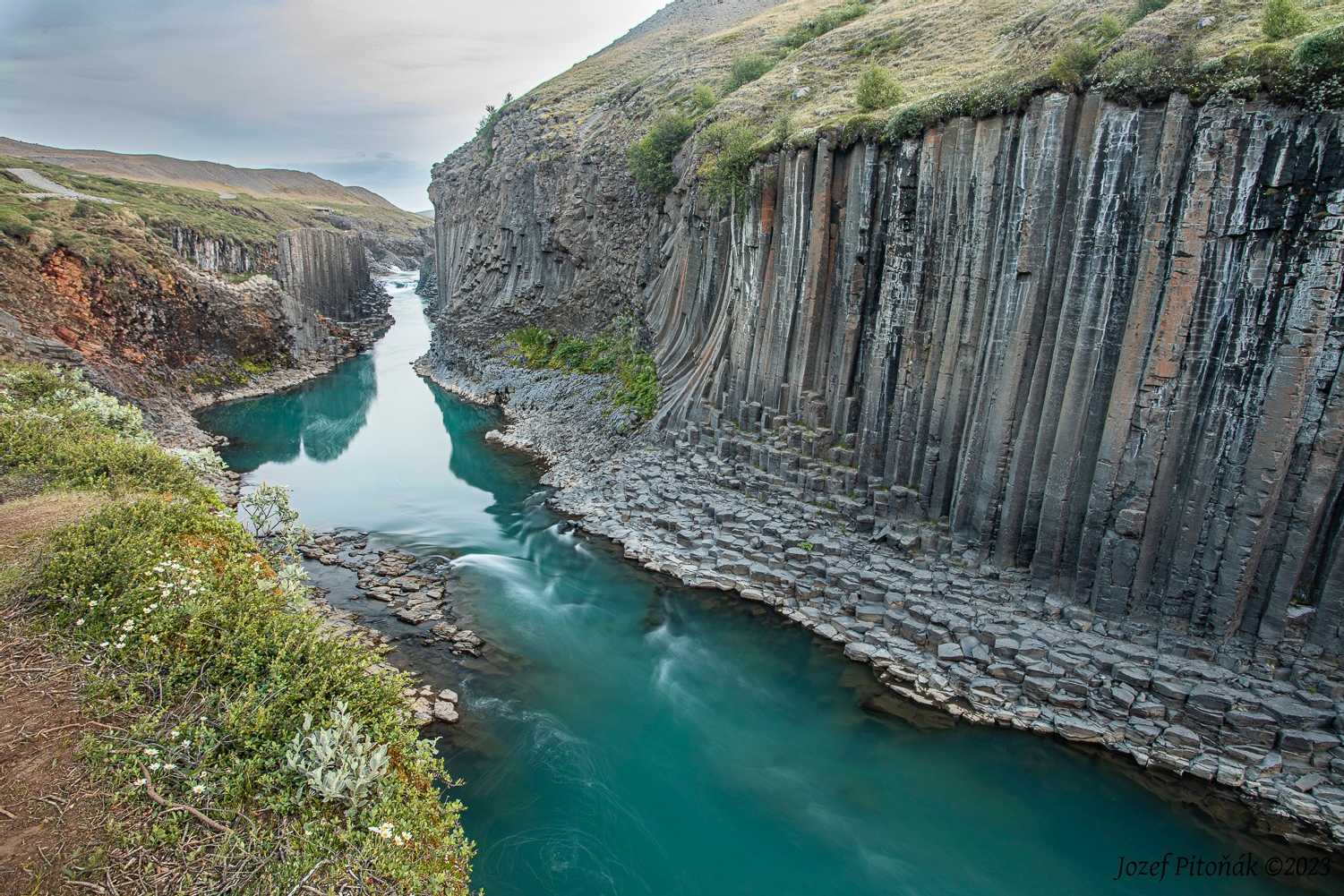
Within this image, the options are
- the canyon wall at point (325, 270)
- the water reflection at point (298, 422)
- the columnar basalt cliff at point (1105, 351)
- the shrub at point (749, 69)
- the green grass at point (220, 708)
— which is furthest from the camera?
the canyon wall at point (325, 270)

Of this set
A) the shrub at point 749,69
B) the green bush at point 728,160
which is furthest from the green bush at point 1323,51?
the shrub at point 749,69

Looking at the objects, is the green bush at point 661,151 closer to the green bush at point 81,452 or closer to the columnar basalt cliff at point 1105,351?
the columnar basalt cliff at point 1105,351

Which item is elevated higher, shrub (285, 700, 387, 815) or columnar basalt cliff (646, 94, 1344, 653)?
columnar basalt cliff (646, 94, 1344, 653)

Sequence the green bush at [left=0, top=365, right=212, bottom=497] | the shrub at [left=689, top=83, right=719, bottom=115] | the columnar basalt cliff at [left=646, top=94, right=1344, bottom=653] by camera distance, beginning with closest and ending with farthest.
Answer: the columnar basalt cliff at [left=646, top=94, right=1344, bottom=653] → the green bush at [left=0, top=365, right=212, bottom=497] → the shrub at [left=689, top=83, right=719, bottom=115]

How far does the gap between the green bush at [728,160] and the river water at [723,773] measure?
1360 cm

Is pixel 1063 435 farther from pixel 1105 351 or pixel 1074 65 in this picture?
pixel 1074 65

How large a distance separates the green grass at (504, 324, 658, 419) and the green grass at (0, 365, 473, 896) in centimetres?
1838

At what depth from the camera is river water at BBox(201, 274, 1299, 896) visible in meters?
11.2

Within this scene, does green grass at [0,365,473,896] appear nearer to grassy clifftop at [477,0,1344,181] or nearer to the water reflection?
grassy clifftop at [477,0,1344,181]

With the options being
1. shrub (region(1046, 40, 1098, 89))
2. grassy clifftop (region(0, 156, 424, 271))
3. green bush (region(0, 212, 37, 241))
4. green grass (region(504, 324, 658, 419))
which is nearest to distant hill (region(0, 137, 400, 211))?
grassy clifftop (region(0, 156, 424, 271))

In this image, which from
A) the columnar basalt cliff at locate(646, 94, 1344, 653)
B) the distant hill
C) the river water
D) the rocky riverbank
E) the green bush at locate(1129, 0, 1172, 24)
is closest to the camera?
the river water

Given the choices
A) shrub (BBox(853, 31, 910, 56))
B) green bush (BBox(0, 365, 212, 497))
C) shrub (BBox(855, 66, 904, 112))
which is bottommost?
green bush (BBox(0, 365, 212, 497))

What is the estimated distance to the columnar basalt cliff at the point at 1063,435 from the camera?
1206 centimetres

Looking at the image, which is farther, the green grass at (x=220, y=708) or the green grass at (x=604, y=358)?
the green grass at (x=604, y=358)
